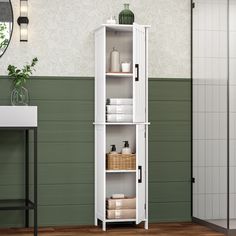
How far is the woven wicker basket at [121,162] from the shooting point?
6.50 m

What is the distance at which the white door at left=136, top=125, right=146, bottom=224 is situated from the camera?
651 centimetres

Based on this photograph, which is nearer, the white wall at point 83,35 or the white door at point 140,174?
the white door at point 140,174

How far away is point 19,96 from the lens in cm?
647

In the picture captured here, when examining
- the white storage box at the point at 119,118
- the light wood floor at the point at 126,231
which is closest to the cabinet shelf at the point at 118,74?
→ the white storage box at the point at 119,118

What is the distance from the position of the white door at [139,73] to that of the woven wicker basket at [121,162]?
0.38 meters

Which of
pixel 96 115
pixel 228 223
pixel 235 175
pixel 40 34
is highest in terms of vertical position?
pixel 40 34

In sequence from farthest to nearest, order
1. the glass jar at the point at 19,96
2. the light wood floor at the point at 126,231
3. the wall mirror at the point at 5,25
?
1. the wall mirror at the point at 5,25
2. the glass jar at the point at 19,96
3. the light wood floor at the point at 126,231

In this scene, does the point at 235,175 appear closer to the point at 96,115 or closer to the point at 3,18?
the point at 96,115

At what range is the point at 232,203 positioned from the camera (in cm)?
611

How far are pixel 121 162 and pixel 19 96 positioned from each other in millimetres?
1172

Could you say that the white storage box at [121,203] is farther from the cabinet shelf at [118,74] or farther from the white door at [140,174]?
the cabinet shelf at [118,74]

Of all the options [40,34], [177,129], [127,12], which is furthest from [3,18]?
[177,129]

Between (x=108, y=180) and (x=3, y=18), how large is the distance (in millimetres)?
1912

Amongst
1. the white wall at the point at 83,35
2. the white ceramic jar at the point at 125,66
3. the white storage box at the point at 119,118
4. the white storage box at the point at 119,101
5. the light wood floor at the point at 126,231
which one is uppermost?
the white wall at the point at 83,35
